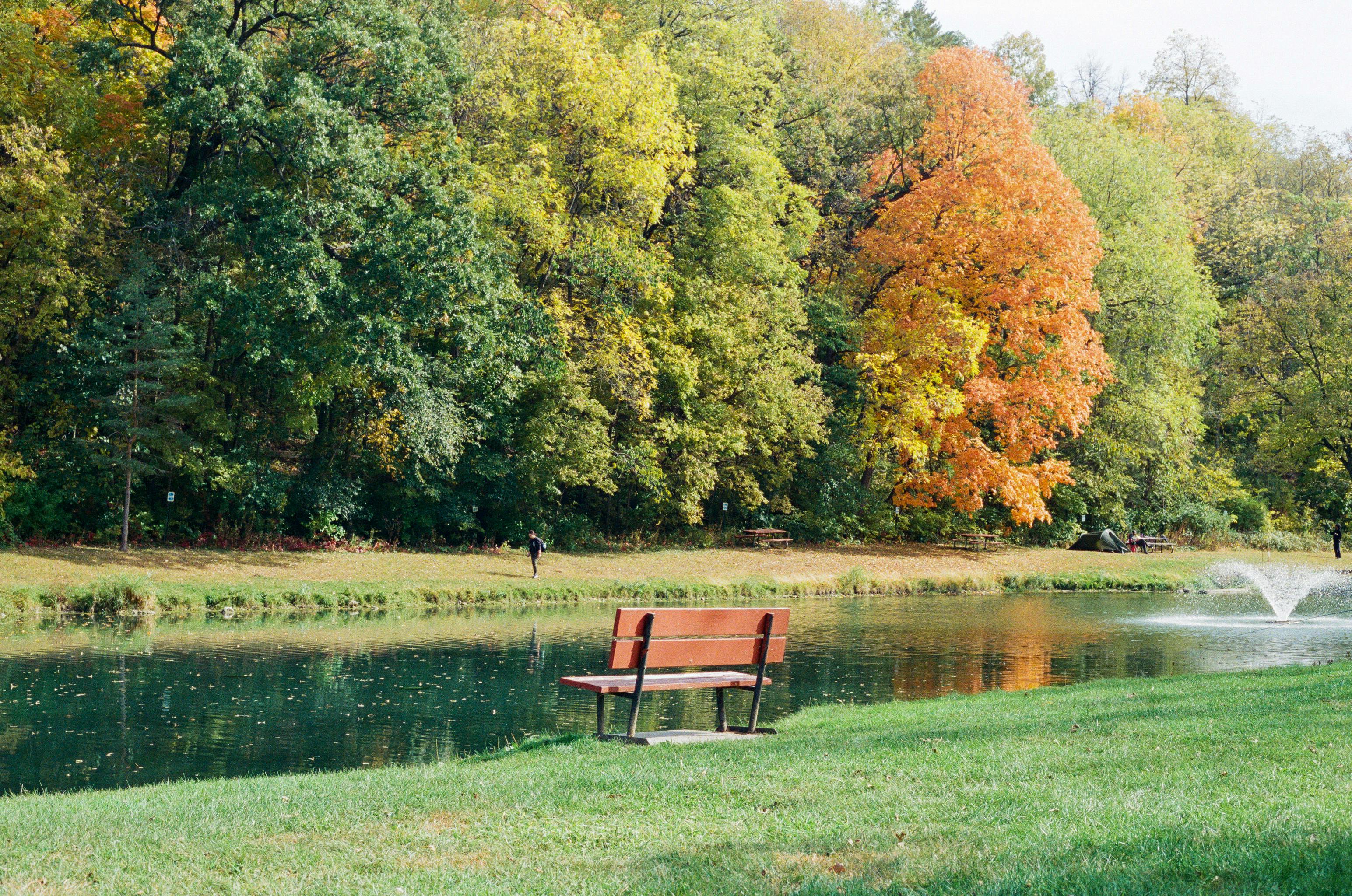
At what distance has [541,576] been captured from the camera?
29.9 metres

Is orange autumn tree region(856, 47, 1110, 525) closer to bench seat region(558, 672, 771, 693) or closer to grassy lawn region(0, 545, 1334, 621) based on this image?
grassy lawn region(0, 545, 1334, 621)

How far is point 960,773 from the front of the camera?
7.52 meters

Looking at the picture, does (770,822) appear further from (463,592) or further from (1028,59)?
(1028,59)

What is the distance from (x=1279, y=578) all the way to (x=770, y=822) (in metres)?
35.3

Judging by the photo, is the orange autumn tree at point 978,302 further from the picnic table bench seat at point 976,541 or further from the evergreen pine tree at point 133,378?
the evergreen pine tree at point 133,378

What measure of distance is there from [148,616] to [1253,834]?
20317mm

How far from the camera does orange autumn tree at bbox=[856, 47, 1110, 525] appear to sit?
3972 cm

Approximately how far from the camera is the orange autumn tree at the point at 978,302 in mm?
39719

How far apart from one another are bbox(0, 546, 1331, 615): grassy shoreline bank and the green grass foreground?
15.1m

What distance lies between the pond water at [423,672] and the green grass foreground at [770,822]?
2.53 m

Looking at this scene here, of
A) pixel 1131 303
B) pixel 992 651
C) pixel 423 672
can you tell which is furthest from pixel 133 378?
pixel 1131 303

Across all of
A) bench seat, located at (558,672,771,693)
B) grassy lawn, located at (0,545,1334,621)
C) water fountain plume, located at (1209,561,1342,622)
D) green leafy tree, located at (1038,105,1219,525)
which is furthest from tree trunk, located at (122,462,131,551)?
green leafy tree, located at (1038,105,1219,525)

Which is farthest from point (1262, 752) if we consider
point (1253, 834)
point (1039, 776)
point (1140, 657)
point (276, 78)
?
point (276, 78)

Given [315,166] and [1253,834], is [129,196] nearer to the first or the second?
[315,166]
